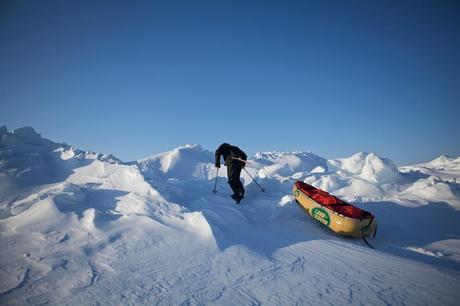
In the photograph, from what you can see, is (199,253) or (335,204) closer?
(199,253)

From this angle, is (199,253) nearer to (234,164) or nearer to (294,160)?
(234,164)

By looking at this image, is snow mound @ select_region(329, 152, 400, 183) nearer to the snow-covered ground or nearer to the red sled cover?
the snow-covered ground

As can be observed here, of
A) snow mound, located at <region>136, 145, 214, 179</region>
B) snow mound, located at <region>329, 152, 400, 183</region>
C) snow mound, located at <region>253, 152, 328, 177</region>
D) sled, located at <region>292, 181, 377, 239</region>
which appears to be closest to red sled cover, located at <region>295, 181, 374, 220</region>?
sled, located at <region>292, 181, 377, 239</region>

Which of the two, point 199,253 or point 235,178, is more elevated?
point 235,178

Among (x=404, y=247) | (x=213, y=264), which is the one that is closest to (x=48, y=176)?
(x=213, y=264)

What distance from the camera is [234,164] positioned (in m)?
7.85

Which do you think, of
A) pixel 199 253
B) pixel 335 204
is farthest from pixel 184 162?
pixel 199 253

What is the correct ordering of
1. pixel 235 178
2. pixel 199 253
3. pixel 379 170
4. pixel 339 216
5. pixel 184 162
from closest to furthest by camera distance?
pixel 199 253 → pixel 339 216 → pixel 235 178 → pixel 379 170 → pixel 184 162

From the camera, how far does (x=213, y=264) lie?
371cm

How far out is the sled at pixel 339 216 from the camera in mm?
5953

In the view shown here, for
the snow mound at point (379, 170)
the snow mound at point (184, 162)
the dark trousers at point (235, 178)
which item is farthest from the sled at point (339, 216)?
the snow mound at point (184, 162)

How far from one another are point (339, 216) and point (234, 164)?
322cm

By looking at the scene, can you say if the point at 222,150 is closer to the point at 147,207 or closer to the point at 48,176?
the point at 147,207

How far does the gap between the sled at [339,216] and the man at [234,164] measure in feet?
6.19
